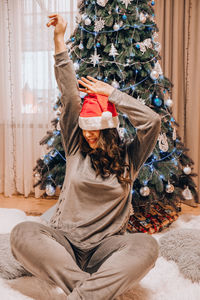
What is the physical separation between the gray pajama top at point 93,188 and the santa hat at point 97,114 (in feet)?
0.16

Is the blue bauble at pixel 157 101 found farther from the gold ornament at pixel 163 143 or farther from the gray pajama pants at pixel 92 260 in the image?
the gray pajama pants at pixel 92 260

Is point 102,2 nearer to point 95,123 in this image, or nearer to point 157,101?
point 157,101

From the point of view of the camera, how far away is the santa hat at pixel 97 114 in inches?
52.2

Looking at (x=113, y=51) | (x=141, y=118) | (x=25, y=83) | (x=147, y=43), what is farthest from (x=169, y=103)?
(x=25, y=83)

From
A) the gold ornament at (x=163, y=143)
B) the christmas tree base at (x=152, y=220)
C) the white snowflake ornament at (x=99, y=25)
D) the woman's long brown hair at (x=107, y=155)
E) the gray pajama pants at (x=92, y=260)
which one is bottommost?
the christmas tree base at (x=152, y=220)

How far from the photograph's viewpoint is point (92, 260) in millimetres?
1328

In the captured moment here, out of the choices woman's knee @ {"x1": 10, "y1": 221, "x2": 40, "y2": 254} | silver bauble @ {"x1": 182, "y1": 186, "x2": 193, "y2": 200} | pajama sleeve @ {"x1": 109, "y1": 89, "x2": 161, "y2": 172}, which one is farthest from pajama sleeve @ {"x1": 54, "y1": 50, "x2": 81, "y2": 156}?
silver bauble @ {"x1": 182, "y1": 186, "x2": 193, "y2": 200}

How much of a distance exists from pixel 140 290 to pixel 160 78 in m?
1.50

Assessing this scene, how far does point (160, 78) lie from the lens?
7.46 ft

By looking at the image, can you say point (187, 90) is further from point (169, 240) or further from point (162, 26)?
point (169, 240)

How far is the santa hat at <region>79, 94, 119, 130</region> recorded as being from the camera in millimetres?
1325

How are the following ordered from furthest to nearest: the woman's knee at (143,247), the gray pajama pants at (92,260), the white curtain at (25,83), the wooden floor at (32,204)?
the white curtain at (25,83) → the wooden floor at (32,204) → the woman's knee at (143,247) → the gray pajama pants at (92,260)

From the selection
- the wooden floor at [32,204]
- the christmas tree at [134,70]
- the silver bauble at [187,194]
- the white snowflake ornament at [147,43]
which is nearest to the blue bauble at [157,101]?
the christmas tree at [134,70]

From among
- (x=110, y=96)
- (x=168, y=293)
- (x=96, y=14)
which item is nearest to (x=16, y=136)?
(x=96, y=14)
